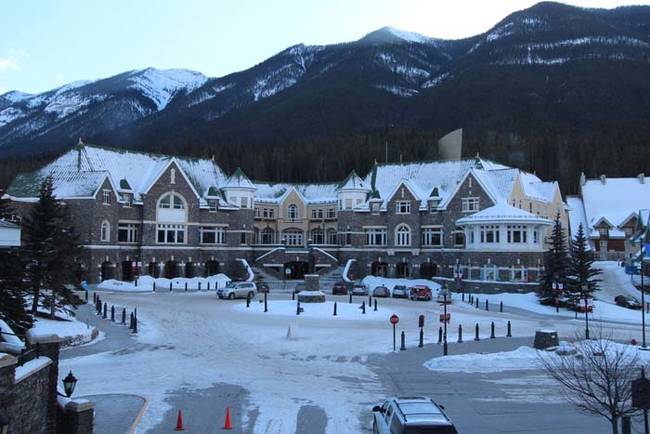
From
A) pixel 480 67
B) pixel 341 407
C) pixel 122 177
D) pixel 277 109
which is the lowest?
pixel 341 407

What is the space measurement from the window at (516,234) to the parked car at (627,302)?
30.7 feet

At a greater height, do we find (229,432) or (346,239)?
(346,239)

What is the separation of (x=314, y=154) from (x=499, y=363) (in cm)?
10409

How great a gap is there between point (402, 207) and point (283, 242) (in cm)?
1714

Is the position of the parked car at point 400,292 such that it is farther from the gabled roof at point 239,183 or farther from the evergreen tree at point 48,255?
the evergreen tree at point 48,255

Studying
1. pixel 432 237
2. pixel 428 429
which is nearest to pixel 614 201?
pixel 432 237

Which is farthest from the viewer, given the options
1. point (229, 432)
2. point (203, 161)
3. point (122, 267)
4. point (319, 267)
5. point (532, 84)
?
Result: point (532, 84)

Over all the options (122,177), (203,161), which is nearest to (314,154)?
(203,161)

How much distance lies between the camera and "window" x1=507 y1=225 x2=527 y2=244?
57.3m

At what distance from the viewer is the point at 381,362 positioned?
24.3m

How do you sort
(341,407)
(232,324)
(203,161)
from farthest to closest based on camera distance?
(203,161), (232,324), (341,407)

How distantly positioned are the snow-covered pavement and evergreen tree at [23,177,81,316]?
4.49m

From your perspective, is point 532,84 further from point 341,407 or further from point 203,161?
point 341,407

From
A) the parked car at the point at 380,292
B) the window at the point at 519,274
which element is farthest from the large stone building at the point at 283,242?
the parked car at the point at 380,292
